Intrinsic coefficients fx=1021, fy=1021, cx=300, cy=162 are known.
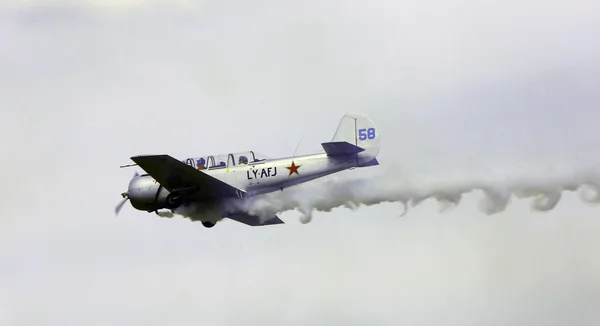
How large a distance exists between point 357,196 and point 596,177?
21.1ft

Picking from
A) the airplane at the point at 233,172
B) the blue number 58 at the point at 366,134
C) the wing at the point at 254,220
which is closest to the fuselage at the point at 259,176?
the airplane at the point at 233,172

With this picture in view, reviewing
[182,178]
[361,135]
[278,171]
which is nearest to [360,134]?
[361,135]

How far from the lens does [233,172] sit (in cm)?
2825

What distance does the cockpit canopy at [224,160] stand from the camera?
28141 mm

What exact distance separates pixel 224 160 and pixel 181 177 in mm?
1354

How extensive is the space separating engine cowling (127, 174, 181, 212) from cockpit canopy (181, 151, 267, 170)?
1095 mm

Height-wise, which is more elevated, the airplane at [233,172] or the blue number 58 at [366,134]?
the blue number 58 at [366,134]

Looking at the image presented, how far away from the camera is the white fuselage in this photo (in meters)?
27.1

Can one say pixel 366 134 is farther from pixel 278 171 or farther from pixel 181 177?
pixel 181 177

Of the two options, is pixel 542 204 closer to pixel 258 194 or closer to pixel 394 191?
pixel 394 191

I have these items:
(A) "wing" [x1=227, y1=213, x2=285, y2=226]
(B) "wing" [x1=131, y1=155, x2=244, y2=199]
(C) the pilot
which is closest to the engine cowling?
(B) "wing" [x1=131, y1=155, x2=244, y2=199]

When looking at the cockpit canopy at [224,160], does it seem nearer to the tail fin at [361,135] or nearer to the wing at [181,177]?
the wing at [181,177]

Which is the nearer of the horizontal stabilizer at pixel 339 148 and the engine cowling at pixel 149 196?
the horizontal stabilizer at pixel 339 148

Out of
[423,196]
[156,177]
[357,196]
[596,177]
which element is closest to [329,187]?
[357,196]
